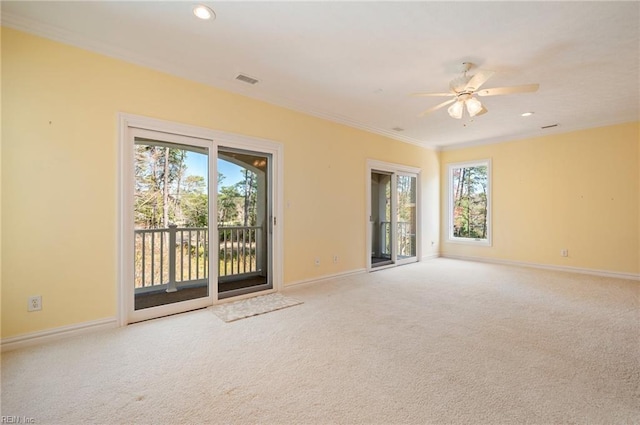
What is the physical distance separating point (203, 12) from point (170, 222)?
2.69 metres

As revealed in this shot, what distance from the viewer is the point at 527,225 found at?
5.65 metres

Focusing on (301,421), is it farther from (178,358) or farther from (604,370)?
(604,370)

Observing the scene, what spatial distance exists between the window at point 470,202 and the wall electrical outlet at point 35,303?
7.22 m

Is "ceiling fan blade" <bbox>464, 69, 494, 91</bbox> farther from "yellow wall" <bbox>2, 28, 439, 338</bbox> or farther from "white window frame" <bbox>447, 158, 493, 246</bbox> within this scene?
"white window frame" <bbox>447, 158, 493, 246</bbox>

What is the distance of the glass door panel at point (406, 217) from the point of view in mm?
6047

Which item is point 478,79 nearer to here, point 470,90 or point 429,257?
point 470,90

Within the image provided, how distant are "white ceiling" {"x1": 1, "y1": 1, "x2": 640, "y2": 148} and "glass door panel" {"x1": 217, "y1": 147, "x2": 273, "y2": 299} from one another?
0.95 meters

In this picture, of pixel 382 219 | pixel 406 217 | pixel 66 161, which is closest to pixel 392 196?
pixel 382 219

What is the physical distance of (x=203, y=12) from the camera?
2.21 metres

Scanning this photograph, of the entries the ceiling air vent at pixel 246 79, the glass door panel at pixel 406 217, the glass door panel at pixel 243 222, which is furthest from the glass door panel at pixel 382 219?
the ceiling air vent at pixel 246 79

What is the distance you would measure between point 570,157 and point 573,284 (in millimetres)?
2435

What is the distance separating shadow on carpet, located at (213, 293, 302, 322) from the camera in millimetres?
3062

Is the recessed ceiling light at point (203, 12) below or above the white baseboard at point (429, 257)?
above

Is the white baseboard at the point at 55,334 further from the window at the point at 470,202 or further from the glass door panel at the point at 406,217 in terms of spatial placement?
the window at the point at 470,202
